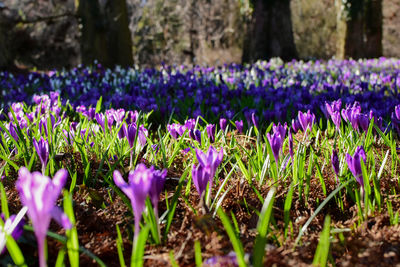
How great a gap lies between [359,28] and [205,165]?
12.7 meters

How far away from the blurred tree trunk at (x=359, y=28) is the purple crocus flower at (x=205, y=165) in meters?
12.4

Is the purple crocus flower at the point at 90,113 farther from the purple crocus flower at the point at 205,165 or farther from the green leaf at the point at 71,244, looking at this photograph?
the green leaf at the point at 71,244

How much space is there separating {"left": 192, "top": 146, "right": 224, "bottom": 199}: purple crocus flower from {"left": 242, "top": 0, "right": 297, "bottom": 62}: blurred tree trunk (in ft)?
35.3

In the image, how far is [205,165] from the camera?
1411mm

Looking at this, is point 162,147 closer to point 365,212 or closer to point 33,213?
point 365,212

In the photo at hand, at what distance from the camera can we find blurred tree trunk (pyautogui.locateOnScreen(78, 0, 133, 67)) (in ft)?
32.3

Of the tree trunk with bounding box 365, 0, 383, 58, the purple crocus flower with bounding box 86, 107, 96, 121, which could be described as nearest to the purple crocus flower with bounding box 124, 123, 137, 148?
the purple crocus flower with bounding box 86, 107, 96, 121

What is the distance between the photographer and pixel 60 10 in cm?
1541

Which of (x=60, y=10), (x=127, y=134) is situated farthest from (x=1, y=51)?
(x=127, y=134)

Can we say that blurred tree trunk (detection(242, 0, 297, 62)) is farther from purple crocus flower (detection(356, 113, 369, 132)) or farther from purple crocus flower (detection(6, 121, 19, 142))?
purple crocus flower (detection(6, 121, 19, 142))

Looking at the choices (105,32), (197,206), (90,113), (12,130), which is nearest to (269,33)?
(105,32)

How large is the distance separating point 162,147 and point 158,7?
15.8 m

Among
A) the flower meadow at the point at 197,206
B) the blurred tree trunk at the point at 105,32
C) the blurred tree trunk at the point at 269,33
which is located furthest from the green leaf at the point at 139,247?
the blurred tree trunk at the point at 269,33

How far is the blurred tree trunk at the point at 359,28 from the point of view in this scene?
1252 centimetres
